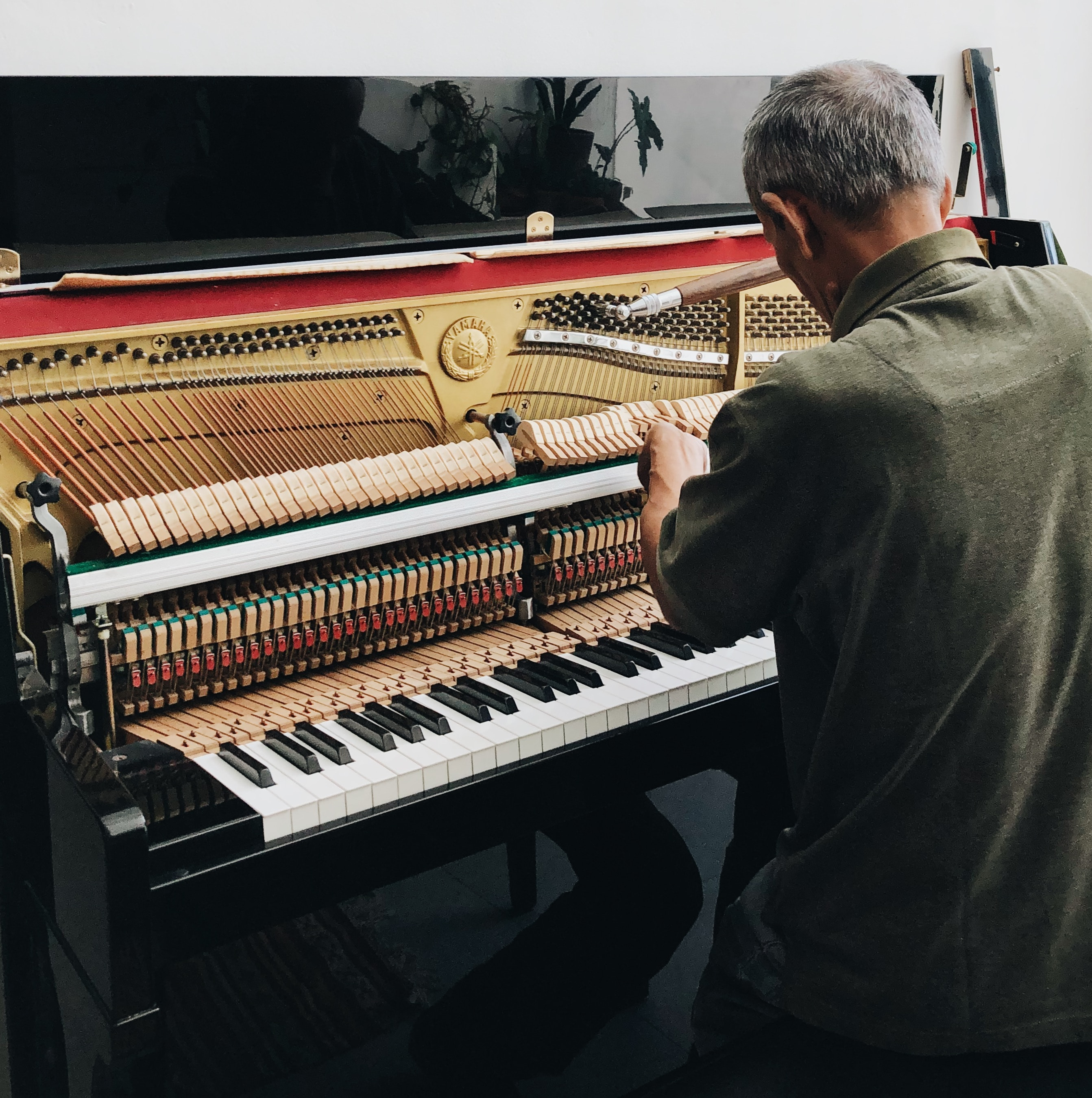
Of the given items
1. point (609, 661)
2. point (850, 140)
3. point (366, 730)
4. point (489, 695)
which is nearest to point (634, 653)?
point (609, 661)

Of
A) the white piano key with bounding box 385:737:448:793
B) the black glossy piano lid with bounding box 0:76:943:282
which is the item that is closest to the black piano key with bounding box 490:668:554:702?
the white piano key with bounding box 385:737:448:793

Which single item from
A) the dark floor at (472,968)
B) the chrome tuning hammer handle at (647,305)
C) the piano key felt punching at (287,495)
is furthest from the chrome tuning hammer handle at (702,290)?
the dark floor at (472,968)

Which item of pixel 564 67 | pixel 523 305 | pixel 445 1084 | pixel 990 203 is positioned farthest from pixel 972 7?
pixel 445 1084

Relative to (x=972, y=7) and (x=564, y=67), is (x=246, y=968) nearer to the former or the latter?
(x=564, y=67)

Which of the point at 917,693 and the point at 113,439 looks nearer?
the point at 917,693

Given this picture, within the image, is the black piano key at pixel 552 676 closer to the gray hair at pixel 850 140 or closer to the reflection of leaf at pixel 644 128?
the gray hair at pixel 850 140

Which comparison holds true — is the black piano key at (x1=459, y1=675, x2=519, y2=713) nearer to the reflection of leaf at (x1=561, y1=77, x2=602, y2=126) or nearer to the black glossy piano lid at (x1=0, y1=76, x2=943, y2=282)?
the black glossy piano lid at (x1=0, y1=76, x2=943, y2=282)

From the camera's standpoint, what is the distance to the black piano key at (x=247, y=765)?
1.72m

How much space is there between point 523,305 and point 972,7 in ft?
7.36

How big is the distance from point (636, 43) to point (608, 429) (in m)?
1.23

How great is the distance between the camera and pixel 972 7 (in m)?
3.64

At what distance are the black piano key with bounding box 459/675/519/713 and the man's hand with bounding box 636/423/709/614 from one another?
329mm

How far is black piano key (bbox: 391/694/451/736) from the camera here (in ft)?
6.23

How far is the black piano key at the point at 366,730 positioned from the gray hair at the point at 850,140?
0.97 m
